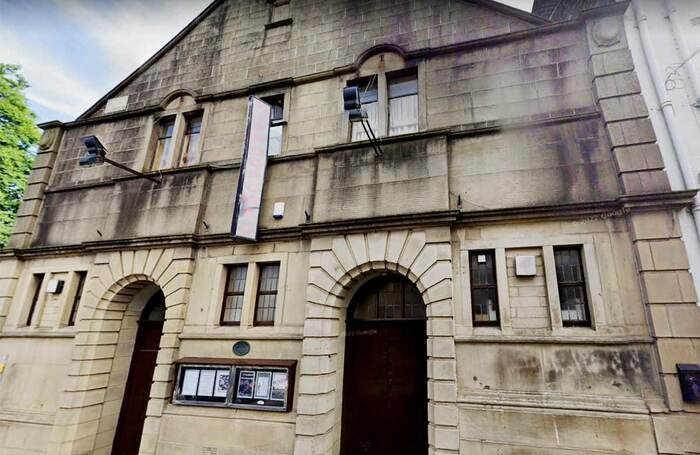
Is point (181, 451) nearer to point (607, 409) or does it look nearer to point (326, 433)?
point (326, 433)

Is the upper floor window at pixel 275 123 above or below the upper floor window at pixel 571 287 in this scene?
above

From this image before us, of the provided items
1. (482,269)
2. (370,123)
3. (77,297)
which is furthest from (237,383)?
(370,123)

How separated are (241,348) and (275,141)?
17.9 ft

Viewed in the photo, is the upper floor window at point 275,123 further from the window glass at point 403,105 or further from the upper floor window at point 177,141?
the window glass at point 403,105

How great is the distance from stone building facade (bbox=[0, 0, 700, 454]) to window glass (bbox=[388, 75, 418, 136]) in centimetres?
4

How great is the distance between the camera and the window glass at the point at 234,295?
859 cm

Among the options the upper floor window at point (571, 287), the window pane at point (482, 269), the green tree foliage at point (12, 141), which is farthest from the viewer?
the green tree foliage at point (12, 141)

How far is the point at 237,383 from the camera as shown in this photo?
25.2ft

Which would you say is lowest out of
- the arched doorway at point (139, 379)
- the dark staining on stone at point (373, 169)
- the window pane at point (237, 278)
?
the arched doorway at point (139, 379)

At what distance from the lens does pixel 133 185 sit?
1023cm

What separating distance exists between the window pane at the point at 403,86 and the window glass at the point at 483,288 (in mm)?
4565

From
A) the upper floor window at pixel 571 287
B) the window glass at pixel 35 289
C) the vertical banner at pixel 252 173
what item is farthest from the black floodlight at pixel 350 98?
the window glass at pixel 35 289

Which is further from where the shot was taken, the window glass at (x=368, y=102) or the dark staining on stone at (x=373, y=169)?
the window glass at (x=368, y=102)

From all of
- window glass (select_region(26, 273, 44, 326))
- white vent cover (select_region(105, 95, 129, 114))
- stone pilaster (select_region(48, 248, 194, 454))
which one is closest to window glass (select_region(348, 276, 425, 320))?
stone pilaster (select_region(48, 248, 194, 454))
